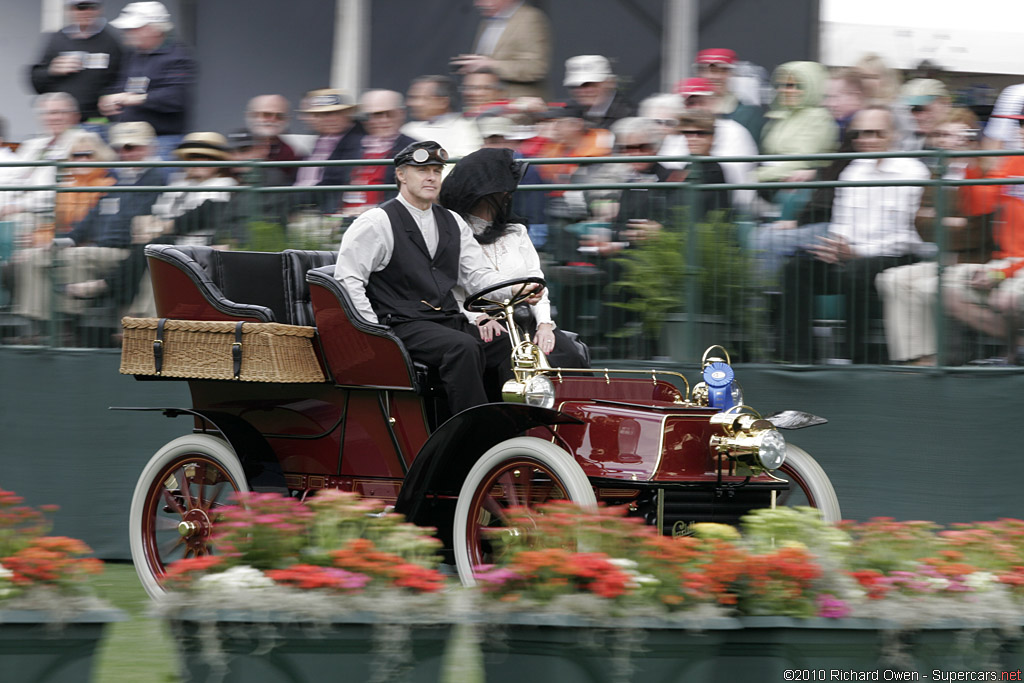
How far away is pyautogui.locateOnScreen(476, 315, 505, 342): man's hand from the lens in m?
6.28

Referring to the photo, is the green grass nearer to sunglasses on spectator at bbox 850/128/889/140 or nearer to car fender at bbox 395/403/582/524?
car fender at bbox 395/403/582/524

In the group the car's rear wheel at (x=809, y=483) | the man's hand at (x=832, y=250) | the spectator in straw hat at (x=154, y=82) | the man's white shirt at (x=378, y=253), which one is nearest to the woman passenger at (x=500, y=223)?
the man's white shirt at (x=378, y=253)

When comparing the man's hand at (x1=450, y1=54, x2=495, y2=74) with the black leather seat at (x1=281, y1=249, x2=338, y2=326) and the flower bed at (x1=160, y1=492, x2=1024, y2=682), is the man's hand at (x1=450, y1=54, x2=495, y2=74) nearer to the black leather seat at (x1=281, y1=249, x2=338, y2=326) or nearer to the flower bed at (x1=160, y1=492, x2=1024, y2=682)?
the black leather seat at (x1=281, y1=249, x2=338, y2=326)

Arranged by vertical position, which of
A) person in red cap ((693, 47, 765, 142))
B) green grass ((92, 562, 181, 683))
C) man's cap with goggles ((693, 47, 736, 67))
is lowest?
green grass ((92, 562, 181, 683))

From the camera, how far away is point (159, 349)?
247 inches

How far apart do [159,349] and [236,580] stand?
247 cm

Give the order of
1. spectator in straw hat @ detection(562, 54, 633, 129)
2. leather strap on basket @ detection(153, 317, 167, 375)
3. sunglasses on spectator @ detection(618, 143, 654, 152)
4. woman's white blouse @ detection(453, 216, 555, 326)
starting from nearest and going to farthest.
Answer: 1. leather strap on basket @ detection(153, 317, 167, 375)
2. woman's white blouse @ detection(453, 216, 555, 326)
3. sunglasses on spectator @ detection(618, 143, 654, 152)
4. spectator in straw hat @ detection(562, 54, 633, 129)

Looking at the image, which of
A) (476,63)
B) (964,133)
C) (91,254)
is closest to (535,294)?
(964,133)

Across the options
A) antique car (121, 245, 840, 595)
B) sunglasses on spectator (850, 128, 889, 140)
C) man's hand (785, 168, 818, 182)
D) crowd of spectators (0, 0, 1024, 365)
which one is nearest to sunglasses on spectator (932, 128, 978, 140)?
crowd of spectators (0, 0, 1024, 365)

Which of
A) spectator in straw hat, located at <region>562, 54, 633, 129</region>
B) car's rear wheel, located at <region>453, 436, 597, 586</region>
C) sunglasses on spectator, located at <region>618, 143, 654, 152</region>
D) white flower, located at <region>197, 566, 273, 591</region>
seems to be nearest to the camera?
white flower, located at <region>197, 566, 273, 591</region>

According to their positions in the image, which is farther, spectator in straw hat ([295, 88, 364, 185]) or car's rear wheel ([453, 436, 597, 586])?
spectator in straw hat ([295, 88, 364, 185])

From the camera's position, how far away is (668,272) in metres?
7.41

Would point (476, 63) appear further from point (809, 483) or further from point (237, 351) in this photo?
point (809, 483)

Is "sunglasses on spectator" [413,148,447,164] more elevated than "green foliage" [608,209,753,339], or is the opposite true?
"sunglasses on spectator" [413,148,447,164]
